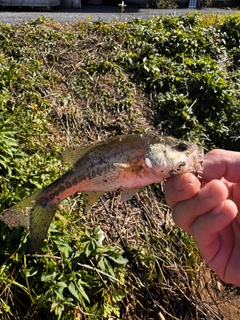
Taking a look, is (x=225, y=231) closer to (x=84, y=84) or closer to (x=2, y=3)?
(x=84, y=84)

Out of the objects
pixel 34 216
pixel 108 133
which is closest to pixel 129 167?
pixel 34 216

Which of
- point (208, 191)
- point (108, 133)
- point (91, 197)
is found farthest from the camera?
point (108, 133)

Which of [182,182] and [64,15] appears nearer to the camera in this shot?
→ [182,182]

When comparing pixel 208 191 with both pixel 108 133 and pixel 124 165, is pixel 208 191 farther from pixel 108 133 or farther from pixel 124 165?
pixel 108 133

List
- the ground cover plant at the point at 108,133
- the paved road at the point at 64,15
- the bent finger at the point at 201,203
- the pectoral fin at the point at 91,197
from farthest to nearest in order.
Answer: the paved road at the point at 64,15, the ground cover plant at the point at 108,133, the pectoral fin at the point at 91,197, the bent finger at the point at 201,203

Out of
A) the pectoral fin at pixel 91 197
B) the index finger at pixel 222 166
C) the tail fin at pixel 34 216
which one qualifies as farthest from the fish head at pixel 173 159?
the tail fin at pixel 34 216

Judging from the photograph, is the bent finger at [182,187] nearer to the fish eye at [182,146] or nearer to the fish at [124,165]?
the fish at [124,165]

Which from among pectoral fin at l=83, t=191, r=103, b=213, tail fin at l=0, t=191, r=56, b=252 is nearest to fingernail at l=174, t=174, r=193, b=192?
pectoral fin at l=83, t=191, r=103, b=213
